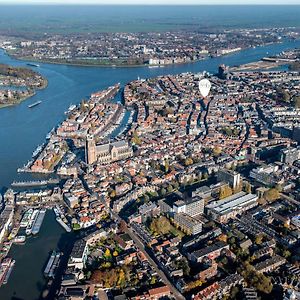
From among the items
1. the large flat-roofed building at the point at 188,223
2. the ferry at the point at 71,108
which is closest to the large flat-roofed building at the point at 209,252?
the large flat-roofed building at the point at 188,223

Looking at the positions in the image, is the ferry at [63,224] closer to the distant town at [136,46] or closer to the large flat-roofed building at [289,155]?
the large flat-roofed building at [289,155]

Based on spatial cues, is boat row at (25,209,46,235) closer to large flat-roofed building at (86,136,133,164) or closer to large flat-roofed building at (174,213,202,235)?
large flat-roofed building at (86,136,133,164)

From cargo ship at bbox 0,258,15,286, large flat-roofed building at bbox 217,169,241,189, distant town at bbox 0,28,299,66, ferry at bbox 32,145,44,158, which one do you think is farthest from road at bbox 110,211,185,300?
distant town at bbox 0,28,299,66

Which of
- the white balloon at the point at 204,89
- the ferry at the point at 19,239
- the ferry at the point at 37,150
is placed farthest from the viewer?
the white balloon at the point at 204,89

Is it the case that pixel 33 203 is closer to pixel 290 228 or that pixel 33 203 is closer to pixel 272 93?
pixel 290 228

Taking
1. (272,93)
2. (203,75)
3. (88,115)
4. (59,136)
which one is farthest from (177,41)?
(59,136)
